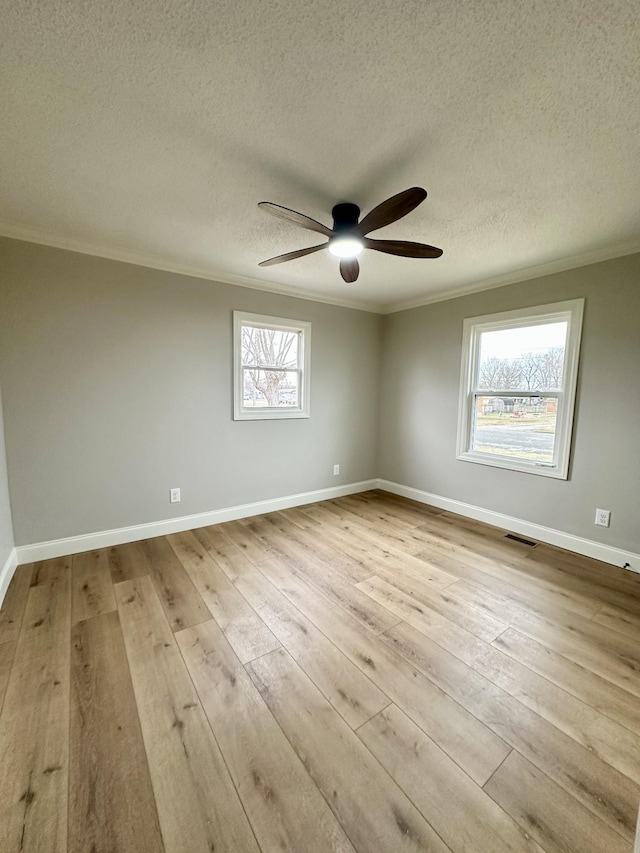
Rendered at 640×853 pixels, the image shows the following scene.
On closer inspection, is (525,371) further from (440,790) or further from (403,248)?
(440,790)

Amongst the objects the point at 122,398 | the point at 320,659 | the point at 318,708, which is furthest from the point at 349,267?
the point at 318,708

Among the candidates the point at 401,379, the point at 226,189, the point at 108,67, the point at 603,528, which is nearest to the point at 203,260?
the point at 226,189

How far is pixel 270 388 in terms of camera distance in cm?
370

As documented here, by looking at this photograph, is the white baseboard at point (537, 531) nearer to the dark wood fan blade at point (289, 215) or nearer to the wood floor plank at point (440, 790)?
the wood floor plank at point (440, 790)

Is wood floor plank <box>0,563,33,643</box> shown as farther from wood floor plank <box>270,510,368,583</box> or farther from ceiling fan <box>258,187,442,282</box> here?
ceiling fan <box>258,187,442,282</box>

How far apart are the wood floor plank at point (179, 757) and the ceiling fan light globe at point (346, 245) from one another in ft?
7.93

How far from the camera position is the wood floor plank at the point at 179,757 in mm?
1009

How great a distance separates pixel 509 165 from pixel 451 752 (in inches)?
102

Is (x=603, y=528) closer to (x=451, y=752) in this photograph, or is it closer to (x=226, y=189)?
(x=451, y=752)

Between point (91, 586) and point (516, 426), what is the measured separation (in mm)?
3803

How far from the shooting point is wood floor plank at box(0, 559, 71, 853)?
39.8 inches

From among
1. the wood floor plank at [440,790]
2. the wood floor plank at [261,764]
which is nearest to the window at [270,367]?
the wood floor plank at [261,764]

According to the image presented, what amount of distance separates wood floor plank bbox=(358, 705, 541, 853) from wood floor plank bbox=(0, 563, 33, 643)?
1.94 metres

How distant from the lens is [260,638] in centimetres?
184
